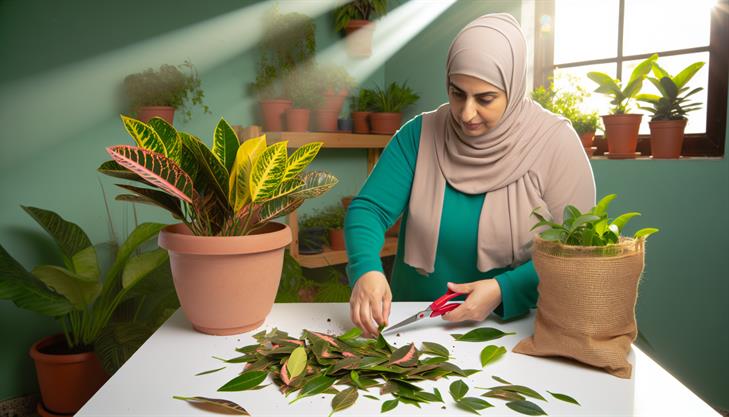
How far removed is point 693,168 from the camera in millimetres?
2031

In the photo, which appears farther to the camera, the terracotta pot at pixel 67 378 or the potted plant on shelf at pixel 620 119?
the potted plant on shelf at pixel 620 119

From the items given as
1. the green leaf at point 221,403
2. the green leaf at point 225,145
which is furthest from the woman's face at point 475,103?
the green leaf at point 221,403

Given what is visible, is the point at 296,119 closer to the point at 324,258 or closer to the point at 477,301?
the point at 324,258

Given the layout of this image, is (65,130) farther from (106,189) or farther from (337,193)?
(337,193)

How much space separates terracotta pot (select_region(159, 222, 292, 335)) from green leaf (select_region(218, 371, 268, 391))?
180mm

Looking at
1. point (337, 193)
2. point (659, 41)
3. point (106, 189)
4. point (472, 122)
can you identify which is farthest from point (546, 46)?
point (106, 189)

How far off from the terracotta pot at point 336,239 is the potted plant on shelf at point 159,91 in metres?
0.94

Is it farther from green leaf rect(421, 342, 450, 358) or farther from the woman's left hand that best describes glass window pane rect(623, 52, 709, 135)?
green leaf rect(421, 342, 450, 358)

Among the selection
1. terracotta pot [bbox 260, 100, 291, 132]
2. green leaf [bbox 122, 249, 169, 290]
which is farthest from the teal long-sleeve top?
terracotta pot [bbox 260, 100, 291, 132]

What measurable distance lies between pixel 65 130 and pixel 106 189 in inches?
11.6

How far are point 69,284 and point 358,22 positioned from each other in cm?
200

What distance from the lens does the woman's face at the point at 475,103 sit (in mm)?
1195

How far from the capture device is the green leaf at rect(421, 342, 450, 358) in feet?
2.78

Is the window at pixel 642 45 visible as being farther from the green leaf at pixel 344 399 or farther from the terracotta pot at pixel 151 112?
the green leaf at pixel 344 399
